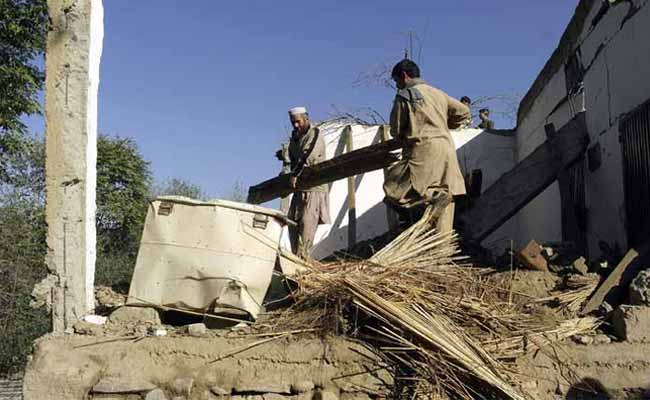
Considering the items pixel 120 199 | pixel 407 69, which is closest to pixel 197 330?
pixel 407 69

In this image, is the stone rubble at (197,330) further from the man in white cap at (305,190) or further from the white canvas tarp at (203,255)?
the man in white cap at (305,190)

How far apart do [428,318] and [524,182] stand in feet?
8.85

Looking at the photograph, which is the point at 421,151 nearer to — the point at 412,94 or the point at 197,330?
the point at 412,94

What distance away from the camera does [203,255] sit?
425 centimetres

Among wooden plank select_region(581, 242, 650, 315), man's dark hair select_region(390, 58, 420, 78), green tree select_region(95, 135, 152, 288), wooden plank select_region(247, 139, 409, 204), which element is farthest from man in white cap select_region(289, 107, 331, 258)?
green tree select_region(95, 135, 152, 288)

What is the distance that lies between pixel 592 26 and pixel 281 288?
413 cm

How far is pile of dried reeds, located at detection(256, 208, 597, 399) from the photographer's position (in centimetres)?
360

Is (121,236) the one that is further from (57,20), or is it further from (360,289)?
(360,289)

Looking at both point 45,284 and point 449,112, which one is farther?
point 449,112

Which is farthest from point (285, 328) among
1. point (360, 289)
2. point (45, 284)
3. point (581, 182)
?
point (581, 182)

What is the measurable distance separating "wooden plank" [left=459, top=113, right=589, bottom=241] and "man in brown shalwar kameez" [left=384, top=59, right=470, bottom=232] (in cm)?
71

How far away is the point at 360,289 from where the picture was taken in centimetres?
389

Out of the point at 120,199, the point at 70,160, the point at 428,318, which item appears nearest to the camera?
the point at 428,318

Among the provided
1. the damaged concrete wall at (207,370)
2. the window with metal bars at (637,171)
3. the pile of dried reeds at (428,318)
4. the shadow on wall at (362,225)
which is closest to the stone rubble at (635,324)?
the pile of dried reeds at (428,318)
